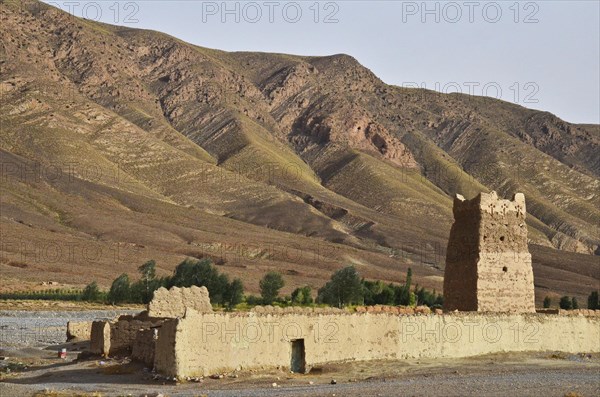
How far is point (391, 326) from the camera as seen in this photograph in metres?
26.2

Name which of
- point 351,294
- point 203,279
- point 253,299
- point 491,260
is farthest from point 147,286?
point 491,260

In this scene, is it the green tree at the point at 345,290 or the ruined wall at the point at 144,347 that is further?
the green tree at the point at 345,290

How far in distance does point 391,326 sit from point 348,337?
1677 millimetres

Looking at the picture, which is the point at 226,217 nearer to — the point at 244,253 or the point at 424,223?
the point at 244,253

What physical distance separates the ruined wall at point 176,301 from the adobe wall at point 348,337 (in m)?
3.60

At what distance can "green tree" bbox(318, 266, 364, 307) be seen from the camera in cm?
6406

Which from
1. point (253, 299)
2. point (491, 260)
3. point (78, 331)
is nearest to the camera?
point (491, 260)

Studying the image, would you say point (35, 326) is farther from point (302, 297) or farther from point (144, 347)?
point (302, 297)

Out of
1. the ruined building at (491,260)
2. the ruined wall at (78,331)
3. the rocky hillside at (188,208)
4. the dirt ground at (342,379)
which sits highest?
the rocky hillside at (188,208)

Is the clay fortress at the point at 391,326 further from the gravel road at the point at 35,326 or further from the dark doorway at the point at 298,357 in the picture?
the gravel road at the point at 35,326

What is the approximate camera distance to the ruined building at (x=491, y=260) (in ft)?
99.5

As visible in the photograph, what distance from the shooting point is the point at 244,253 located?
129000 mm

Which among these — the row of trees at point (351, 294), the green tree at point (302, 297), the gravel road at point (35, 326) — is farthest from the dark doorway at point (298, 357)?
the green tree at point (302, 297)

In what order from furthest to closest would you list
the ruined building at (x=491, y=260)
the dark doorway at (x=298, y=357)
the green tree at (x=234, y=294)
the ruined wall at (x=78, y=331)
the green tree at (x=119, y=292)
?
the green tree at (x=119, y=292)
the green tree at (x=234, y=294)
the ruined wall at (x=78, y=331)
the ruined building at (x=491, y=260)
the dark doorway at (x=298, y=357)
